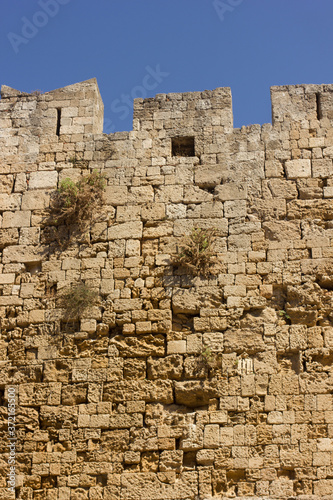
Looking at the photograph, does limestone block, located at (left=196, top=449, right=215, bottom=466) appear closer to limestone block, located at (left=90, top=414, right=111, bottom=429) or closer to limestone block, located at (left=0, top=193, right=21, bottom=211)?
limestone block, located at (left=90, top=414, right=111, bottom=429)

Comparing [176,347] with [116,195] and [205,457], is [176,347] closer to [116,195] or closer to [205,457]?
[205,457]

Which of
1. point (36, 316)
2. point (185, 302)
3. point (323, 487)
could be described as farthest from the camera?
point (36, 316)

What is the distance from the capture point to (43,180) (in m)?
8.96

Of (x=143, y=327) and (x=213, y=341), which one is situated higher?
(x=143, y=327)

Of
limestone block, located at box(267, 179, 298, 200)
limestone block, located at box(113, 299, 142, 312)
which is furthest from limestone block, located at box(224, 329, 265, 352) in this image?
limestone block, located at box(267, 179, 298, 200)

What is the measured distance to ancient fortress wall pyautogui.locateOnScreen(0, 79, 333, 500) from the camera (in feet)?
23.9

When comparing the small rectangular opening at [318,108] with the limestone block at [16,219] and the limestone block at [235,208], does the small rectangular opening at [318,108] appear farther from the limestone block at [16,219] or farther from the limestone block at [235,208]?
the limestone block at [16,219]

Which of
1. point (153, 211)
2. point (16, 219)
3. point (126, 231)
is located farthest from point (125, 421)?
point (16, 219)

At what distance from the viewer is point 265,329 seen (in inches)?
303

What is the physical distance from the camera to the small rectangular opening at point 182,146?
8908 millimetres

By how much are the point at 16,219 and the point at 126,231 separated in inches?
60.5

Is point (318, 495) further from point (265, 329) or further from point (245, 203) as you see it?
point (245, 203)

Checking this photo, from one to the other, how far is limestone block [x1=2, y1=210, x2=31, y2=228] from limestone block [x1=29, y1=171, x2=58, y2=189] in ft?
1.34

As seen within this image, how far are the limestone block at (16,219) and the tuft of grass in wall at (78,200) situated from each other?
37 centimetres
